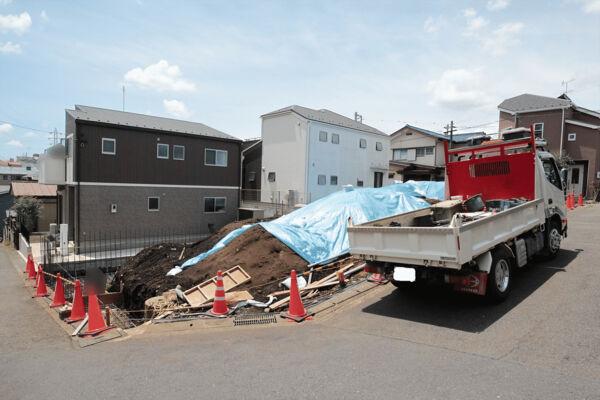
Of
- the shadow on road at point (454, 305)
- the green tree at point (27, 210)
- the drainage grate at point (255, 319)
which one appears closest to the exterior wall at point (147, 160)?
the green tree at point (27, 210)

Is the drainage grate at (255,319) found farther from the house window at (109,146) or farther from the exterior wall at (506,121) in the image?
the exterior wall at (506,121)

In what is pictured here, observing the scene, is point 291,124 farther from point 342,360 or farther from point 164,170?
point 342,360

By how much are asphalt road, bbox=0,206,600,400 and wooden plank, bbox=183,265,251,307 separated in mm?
2041

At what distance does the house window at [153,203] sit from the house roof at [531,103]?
26208mm

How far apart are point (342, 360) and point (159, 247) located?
34.9 ft

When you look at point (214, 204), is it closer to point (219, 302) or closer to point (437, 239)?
point (219, 302)

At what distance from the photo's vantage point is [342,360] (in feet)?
14.0

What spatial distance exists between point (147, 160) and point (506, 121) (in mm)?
26267

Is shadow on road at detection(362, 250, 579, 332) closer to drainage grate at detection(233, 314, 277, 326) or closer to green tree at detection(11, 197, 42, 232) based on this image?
drainage grate at detection(233, 314, 277, 326)

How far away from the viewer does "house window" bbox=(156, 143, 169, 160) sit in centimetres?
2036

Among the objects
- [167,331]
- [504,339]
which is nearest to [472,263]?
[504,339]

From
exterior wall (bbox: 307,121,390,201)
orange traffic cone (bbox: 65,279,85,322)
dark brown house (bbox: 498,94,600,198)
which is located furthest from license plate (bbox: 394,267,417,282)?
dark brown house (bbox: 498,94,600,198)

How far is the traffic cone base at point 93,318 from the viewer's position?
5855 mm

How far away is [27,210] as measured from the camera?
22922mm
